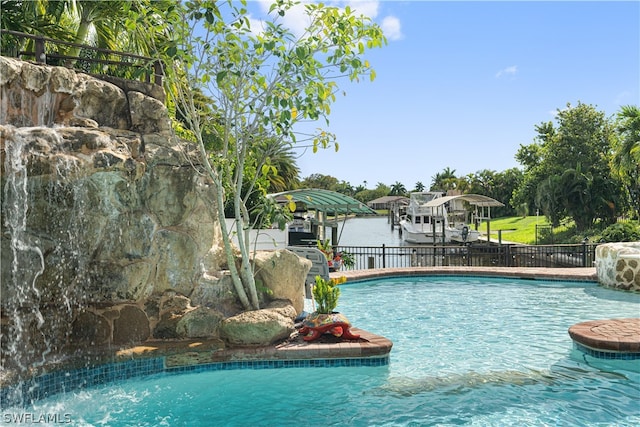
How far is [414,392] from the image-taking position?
6363 millimetres

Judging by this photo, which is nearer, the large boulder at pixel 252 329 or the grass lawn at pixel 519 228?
the large boulder at pixel 252 329

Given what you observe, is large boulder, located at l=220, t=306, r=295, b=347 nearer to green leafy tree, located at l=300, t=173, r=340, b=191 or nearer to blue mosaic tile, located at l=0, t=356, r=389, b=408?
blue mosaic tile, located at l=0, t=356, r=389, b=408

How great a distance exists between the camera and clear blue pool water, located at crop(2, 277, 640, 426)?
5641 mm

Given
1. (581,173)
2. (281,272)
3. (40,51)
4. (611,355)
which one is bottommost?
(611,355)

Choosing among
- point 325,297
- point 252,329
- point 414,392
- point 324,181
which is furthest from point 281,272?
point 324,181

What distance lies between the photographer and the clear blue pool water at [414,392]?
5.64 meters

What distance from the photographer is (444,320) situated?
33.7 feet

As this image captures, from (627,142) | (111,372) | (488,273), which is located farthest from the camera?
(627,142)

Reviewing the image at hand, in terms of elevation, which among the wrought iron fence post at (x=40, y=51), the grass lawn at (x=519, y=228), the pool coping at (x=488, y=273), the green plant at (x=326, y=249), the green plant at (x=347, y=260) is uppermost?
the wrought iron fence post at (x=40, y=51)

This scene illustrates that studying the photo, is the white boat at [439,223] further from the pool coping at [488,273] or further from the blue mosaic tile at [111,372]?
the blue mosaic tile at [111,372]

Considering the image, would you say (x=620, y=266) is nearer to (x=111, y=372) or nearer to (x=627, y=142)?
(x=111, y=372)

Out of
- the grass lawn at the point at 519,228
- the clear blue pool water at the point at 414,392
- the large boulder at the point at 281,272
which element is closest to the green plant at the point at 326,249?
the clear blue pool water at the point at 414,392

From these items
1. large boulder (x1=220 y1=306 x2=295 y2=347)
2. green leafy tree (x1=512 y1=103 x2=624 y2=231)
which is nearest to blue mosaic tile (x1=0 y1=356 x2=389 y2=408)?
large boulder (x1=220 y1=306 x2=295 y2=347)


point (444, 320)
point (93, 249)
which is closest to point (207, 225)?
point (93, 249)
